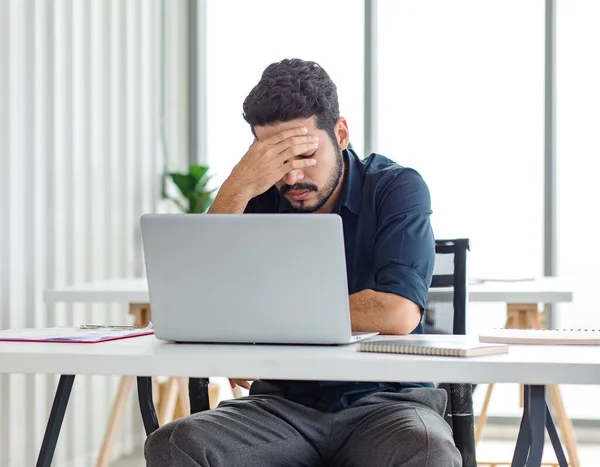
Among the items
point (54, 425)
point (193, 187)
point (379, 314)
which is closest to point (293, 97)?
point (379, 314)

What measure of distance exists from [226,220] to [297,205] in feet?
1.98

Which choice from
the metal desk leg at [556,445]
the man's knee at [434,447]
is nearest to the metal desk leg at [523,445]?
the man's knee at [434,447]

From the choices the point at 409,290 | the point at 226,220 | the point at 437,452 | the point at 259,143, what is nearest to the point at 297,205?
the point at 259,143

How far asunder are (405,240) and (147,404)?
664mm

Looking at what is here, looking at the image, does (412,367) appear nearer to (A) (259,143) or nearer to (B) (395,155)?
(A) (259,143)

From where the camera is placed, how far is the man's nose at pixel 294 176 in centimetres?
211

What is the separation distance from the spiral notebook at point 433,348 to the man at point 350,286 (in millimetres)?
150

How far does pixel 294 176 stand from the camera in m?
2.12

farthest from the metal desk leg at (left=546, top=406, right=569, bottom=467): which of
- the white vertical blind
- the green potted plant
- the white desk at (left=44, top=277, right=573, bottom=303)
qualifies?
the green potted plant

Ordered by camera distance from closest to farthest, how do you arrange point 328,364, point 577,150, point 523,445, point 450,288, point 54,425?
point 328,364 → point 523,445 → point 54,425 → point 450,288 → point 577,150

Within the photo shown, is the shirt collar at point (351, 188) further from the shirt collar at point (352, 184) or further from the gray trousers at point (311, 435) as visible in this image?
the gray trousers at point (311, 435)

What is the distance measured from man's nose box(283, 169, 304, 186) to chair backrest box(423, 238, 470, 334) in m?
0.40

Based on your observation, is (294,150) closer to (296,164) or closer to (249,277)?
(296,164)

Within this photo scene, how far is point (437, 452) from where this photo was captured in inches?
62.0
